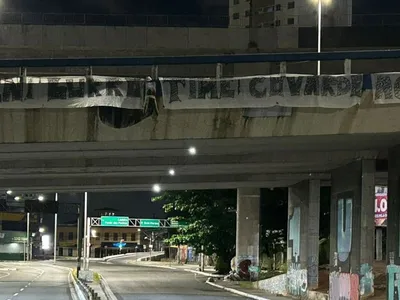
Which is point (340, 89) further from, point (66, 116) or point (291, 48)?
point (291, 48)

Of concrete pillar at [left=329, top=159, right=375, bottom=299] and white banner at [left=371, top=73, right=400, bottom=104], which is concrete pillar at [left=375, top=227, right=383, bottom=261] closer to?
concrete pillar at [left=329, top=159, right=375, bottom=299]

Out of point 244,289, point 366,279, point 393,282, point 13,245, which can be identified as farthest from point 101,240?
point 393,282

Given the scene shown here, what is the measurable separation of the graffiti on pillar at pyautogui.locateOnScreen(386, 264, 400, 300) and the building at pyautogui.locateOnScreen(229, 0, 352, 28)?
189ft

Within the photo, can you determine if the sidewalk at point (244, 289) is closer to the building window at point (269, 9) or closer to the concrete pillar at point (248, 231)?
the concrete pillar at point (248, 231)

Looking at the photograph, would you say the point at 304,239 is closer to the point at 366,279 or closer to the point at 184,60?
the point at 366,279

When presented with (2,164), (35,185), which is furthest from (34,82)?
(35,185)

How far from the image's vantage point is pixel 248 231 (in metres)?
44.0

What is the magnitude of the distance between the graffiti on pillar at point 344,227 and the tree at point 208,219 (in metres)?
24.0

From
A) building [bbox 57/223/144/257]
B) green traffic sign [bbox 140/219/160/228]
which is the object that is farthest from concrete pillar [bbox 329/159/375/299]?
building [bbox 57/223/144/257]

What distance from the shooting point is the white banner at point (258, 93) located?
14.4 metres

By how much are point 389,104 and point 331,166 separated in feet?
32.0

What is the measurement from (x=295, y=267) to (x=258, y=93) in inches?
705

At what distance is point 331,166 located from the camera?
24.2m

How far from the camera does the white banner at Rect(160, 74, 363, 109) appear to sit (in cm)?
1441
